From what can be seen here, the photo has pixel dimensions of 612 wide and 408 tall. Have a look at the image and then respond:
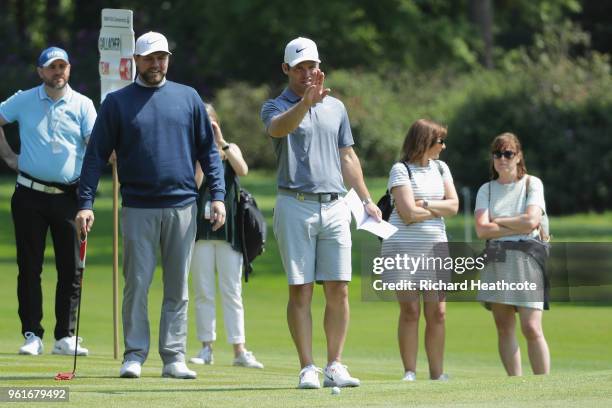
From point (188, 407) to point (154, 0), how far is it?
156ft

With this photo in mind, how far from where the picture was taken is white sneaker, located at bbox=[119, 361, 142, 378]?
33.3ft

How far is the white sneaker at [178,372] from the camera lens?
10.3 m

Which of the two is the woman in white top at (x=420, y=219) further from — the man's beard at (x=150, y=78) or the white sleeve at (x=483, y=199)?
the man's beard at (x=150, y=78)

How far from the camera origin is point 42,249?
1240 centimetres

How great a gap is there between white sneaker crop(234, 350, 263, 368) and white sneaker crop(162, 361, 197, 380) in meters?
2.04

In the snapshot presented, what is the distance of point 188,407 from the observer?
8500mm

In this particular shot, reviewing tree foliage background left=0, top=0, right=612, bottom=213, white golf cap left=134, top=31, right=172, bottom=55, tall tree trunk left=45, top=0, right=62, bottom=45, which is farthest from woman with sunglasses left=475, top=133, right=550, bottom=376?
tall tree trunk left=45, top=0, right=62, bottom=45

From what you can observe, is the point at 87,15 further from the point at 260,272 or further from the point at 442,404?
the point at 442,404

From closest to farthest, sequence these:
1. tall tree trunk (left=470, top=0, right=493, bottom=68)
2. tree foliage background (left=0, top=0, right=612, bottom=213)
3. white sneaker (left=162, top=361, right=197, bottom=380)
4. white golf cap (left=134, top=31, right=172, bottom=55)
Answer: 1. white golf cap (left=134, top=31, right=172, bottom=55)
2. white sneaker (left=162, top=361, right=197, bottom=380)
3. tree foliage background (left=0, top=0, right=612, bottom=213)
4. tall tree trunk (left=470, top=0, right=493, bottom=68)

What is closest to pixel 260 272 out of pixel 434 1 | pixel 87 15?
pixel 434 1

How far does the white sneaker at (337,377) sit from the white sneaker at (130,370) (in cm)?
125

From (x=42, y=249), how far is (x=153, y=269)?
93.1 inches

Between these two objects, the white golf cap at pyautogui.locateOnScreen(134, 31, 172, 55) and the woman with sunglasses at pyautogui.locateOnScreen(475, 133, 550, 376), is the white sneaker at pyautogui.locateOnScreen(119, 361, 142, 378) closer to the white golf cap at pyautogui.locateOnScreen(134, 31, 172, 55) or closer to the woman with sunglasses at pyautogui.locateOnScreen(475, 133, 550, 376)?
the white golf cap at pyautogui.locateOnScreen(134, 31, 172, 55)

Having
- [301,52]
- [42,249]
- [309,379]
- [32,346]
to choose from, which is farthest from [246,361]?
[301,52]
